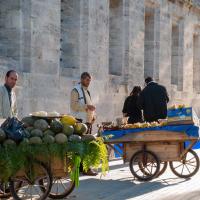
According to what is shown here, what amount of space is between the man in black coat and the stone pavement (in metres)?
1.55

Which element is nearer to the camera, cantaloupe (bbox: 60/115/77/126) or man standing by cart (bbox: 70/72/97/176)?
cantaloupe (bbox: 60/115/77/126)

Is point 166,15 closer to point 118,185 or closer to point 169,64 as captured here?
point 169,64

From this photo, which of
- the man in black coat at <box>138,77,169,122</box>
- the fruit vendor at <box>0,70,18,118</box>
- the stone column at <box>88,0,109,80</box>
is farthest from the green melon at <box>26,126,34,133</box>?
the stone column at <box>88,0,109,80</box>

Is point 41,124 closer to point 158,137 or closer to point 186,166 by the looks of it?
point 158,137

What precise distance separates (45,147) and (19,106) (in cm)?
577

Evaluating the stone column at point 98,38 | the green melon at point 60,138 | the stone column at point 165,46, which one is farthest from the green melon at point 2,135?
the stone column at point 165,46

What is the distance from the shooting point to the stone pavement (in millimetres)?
8516

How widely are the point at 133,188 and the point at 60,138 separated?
7.38 ft

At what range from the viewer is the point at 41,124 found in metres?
7.73

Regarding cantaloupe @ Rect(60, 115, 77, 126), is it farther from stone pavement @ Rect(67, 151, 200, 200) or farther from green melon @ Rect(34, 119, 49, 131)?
stone pavement @ Rect(67, 151, 200, 200)

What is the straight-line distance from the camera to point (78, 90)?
1055cm

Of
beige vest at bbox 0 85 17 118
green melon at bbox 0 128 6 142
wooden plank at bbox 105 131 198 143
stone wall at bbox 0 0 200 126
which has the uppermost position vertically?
stone wall at bbox 0 0 200 126

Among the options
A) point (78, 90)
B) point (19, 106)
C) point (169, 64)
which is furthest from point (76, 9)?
point (169, 64)

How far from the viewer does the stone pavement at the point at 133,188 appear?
27.9 ft
